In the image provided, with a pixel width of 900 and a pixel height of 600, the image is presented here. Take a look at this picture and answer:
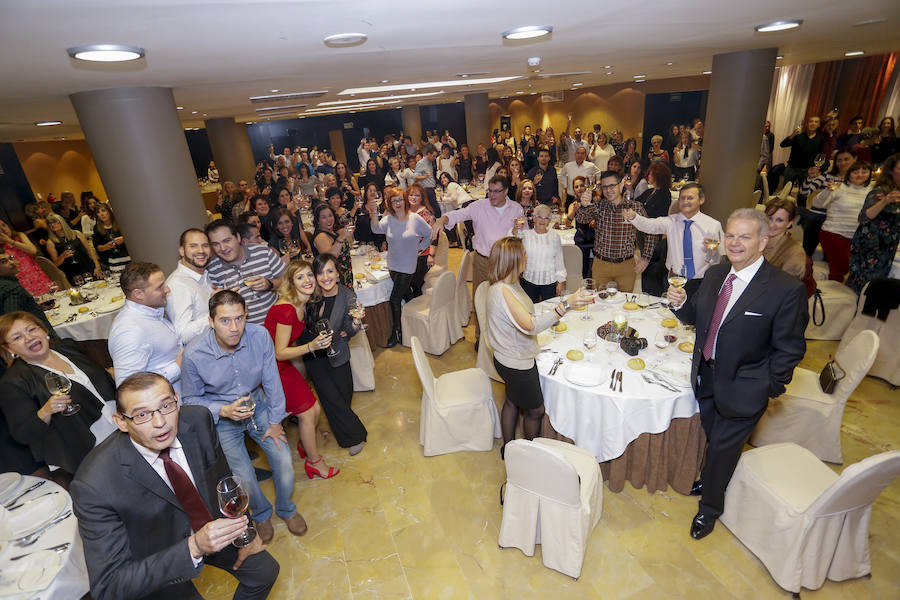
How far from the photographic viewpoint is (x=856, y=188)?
4.72 metres

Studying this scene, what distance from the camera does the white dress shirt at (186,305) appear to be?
3.02 meters

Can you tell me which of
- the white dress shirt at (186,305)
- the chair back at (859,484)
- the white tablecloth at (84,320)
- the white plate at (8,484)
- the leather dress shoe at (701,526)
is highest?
the white dress shirt at (186,305)

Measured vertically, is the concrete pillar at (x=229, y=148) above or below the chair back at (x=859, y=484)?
above

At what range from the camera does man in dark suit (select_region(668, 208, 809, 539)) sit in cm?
227

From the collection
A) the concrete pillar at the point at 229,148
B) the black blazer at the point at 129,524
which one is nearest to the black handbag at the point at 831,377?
the black blazer at the point at 129,524

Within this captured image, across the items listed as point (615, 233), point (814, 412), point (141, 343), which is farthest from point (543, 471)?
point (615, 233)

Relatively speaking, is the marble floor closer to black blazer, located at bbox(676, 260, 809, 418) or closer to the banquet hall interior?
the banquet hall interior

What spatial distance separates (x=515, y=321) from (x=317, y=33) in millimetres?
1857

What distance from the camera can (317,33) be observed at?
6.84 feet

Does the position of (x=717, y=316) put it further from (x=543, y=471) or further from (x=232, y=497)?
(x=232, y=497)

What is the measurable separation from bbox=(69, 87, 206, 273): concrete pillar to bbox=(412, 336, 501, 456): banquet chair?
94.2 inches

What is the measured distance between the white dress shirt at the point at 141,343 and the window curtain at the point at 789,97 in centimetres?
1496

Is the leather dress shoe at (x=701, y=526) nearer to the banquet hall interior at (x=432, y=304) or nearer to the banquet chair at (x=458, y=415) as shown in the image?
the banquet hall interior at (x=432, y=304)

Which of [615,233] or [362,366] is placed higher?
[615,233]
